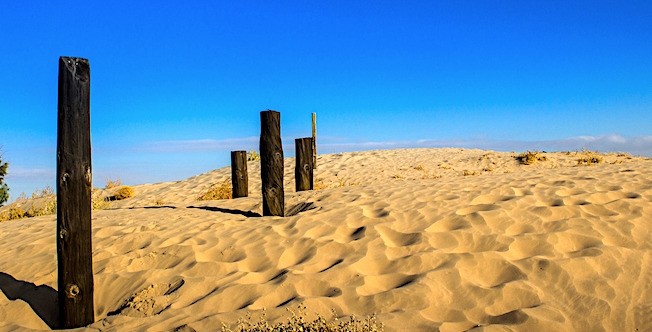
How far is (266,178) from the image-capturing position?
7594 mm

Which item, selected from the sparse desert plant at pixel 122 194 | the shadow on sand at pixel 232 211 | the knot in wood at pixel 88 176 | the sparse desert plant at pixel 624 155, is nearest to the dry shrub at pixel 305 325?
the knot in wood at pixel 88 176

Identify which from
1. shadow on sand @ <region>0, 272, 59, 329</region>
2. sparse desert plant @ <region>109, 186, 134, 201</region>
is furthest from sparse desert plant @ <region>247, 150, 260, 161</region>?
shadow on sand @ <region>0, 272, 59, 329</region>

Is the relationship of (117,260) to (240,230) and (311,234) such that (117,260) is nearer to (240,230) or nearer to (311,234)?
(240,230)

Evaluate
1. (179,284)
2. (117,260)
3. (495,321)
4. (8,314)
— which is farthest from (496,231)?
(8,314)

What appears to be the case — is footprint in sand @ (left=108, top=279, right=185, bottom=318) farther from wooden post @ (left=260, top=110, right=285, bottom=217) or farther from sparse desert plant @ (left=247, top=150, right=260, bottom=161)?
sparse desert plant @ (left=247, top=150, right=260, bottom=161)

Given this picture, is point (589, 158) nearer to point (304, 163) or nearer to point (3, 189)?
point (304, 163)

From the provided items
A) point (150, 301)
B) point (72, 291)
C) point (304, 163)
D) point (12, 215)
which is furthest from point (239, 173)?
point (72, 291)

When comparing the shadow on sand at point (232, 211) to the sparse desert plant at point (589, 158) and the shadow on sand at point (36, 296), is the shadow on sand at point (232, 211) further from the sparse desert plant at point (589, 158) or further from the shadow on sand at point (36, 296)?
the sparse desert plant at point (589, 158)

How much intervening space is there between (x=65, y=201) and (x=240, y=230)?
8.82 feet

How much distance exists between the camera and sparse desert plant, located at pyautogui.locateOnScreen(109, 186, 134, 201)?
16.1 metres

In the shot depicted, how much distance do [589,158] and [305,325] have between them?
1646 centimetres

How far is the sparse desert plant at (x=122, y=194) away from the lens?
16.1m

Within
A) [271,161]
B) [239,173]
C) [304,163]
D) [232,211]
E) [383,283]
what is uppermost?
[271,161]

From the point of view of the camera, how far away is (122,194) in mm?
16125
